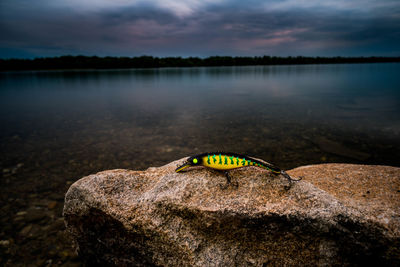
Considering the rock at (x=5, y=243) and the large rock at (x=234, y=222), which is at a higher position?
the large rock at (x=234, y=222)

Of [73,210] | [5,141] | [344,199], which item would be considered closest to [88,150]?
[5,141]

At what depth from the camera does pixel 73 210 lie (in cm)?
404

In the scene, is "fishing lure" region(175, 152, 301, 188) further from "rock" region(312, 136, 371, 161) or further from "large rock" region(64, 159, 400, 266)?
"rock" region(312, 136, 371, 161)

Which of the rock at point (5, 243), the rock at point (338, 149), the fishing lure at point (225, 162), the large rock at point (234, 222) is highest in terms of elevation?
the fishing lure at point (225, 162)

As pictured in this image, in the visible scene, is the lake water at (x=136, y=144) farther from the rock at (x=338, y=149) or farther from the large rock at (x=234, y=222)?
the large rock at (x=234, y=222)

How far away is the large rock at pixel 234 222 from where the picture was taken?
323 centimetres

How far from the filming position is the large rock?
3234mm

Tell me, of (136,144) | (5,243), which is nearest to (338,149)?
(136,144)

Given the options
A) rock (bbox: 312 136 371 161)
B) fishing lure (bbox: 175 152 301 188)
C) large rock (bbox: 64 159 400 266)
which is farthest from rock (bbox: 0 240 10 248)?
rock (bbox: 312 136 371 161)

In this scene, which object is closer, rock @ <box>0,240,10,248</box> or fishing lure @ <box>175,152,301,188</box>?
fishing lure @ <box>175,152,301,188</box>

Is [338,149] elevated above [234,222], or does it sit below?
below

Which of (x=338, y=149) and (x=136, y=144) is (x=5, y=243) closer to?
(x=136, y=144)

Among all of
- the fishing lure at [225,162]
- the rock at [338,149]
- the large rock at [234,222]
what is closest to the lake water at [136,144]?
the rock at [338,149]

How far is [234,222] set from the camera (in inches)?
133
